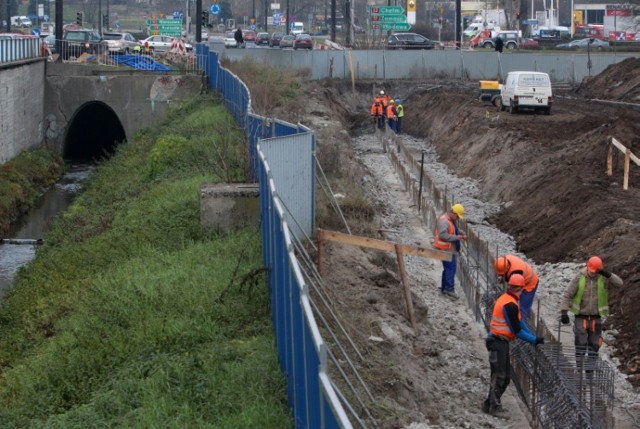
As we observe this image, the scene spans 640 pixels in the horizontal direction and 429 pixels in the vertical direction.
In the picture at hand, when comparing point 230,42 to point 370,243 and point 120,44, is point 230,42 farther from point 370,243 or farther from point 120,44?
point 370,243

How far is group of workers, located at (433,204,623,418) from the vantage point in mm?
12258

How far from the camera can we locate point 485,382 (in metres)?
14.1

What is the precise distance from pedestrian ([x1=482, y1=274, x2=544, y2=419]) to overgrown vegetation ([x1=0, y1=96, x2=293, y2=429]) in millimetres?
2576

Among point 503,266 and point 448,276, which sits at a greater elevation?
point 503,266

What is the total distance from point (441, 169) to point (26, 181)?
1332 centimetres

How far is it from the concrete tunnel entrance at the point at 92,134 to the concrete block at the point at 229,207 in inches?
1088

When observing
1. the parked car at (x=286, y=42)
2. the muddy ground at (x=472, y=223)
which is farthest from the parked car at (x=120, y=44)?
the parked car at (x=286, y=42)

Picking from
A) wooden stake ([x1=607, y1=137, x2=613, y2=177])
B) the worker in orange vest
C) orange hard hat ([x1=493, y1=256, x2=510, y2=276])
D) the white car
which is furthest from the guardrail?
orange hard hat ([x1=493, y1=256, x2=510, y2=276])

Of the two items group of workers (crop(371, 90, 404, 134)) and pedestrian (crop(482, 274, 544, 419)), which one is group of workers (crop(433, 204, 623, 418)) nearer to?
pedestrian (crop(482, 274, 544, 419))

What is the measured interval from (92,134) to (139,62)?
634 cm

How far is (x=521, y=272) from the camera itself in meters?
13.5

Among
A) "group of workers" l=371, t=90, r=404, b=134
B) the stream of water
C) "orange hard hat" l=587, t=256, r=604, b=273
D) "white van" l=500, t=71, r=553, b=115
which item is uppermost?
"white van" l=500, t=71, r=553, b=115

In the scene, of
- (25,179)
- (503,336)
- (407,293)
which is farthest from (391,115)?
(503,336)

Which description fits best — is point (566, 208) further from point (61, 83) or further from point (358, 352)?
point (61, 83)
